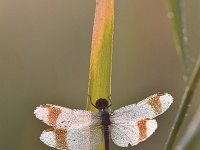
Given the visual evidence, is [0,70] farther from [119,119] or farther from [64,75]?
[119,119]

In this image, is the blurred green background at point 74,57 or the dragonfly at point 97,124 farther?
the blurred green background at point 74,57

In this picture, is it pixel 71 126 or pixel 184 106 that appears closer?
pixel 184 106

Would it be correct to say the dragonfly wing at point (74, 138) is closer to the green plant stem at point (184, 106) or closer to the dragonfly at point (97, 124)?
the dragonfly at point (97, 124)

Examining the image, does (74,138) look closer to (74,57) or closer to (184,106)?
(184,106)

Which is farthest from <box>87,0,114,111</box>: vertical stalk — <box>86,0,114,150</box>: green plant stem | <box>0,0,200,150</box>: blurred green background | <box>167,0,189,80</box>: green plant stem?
<box>0,0,200,150</box>: blurred green background

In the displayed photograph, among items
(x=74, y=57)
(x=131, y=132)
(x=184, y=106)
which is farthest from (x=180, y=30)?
(x=74, y=57)

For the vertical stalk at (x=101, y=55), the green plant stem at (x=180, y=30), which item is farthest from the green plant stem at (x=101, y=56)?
the green plant stem at (x=180, y=30)
